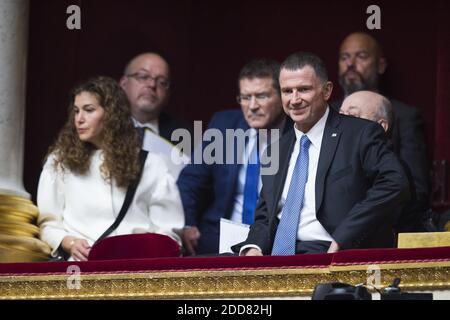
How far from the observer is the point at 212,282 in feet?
33.7

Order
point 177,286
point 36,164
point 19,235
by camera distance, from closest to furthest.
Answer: point 177,286
point 19,235
point 36,164

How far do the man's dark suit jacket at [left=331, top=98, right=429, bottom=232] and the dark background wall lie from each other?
33 cm

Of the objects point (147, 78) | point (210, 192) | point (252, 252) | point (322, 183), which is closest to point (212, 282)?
point (252, 252)

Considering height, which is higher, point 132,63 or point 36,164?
point 132,63

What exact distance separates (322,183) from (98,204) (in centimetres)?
174

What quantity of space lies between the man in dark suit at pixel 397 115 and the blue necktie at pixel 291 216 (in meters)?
0.70

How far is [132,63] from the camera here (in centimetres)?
1231

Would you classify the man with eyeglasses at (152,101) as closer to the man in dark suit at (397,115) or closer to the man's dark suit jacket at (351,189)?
the man in dark suit at (397,115)

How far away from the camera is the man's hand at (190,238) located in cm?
1145

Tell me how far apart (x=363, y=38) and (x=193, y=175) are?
1571mm

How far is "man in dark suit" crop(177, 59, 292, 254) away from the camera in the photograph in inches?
449
